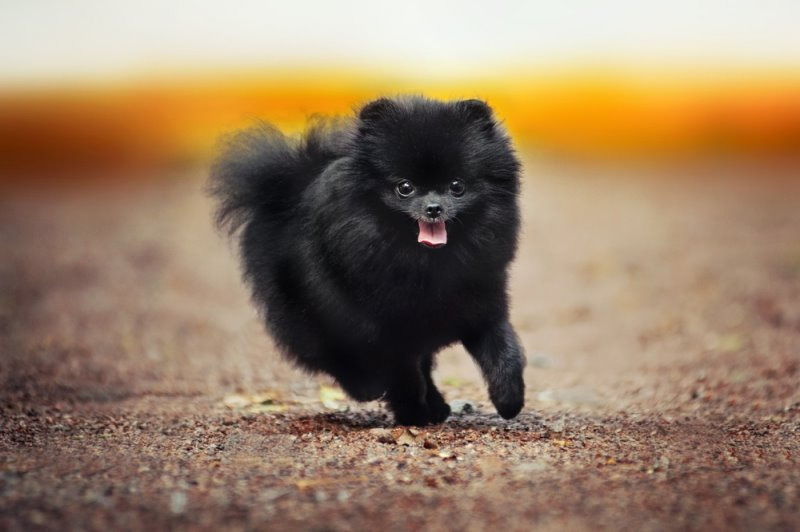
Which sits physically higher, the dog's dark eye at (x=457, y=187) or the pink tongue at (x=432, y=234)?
the dog's dark eye at (x=457, y=187)

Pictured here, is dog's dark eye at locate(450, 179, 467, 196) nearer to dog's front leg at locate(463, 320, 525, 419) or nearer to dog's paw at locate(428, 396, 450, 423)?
dog's front leg at locate(463, 320, 525, 419)

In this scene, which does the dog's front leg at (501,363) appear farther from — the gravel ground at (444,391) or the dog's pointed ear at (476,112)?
the dog's pointed ear at (476,112)

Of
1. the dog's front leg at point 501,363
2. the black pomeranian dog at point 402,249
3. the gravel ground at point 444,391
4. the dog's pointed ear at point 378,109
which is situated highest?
the dog's pointed ear at point 378,109

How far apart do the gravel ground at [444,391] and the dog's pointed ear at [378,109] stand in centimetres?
168

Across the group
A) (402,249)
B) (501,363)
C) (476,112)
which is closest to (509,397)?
(501,363)

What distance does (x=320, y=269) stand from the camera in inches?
191

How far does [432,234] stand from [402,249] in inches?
8.2

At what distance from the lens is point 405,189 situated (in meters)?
4.45

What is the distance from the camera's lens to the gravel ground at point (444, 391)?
353 centimetres

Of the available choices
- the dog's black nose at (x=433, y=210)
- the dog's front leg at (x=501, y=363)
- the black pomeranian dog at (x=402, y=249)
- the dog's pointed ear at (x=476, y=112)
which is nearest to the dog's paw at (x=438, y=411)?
the black pomeranian dog at (x=402, y=249)

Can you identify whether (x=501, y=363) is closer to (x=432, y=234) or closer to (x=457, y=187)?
(x=432, y=234)

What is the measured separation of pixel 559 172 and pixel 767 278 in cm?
1102

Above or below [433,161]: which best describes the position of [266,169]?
below

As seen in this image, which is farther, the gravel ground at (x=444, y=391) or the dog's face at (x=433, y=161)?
the dog's face at (x=433, y=161)
